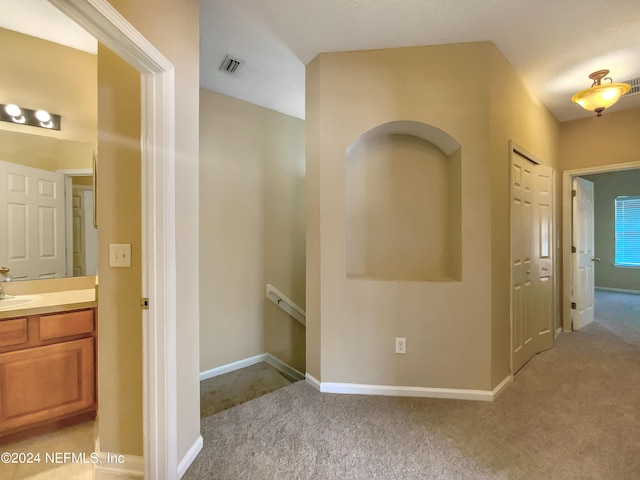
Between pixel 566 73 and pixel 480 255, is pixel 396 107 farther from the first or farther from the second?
pixel 566 73

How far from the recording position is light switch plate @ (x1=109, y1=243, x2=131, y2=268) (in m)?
1.45

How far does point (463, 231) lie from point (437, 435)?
4.56ft

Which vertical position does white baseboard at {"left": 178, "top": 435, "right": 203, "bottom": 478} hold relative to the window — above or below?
below

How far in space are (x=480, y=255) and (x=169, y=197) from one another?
6.93ft

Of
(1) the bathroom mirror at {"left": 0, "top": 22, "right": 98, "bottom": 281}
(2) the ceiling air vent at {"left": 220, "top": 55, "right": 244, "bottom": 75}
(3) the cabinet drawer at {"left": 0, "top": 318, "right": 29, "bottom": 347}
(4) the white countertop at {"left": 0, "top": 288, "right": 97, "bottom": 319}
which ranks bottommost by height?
(3) the cabinet drawer at {"left": 0, "top": 318, "right": 29, "bottom": 347}

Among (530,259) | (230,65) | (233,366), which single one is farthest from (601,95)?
(233,366)

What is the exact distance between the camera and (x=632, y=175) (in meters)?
5.67

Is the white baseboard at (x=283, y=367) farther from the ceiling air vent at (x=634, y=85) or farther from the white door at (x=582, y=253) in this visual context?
the ceiling air vent at (x=634, y=85)

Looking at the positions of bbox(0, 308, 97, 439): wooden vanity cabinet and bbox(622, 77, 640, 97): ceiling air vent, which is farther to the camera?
bbox(622, 77, 640, 97): ceiling air vent

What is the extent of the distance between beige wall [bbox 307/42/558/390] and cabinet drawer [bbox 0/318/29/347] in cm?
184

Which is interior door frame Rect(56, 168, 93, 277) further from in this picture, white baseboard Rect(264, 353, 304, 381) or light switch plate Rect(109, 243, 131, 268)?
white baseboard Rect(264, 353, 304, 381)

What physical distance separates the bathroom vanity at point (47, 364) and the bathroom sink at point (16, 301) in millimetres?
35

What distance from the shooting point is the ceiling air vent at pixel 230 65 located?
2336 millimetres

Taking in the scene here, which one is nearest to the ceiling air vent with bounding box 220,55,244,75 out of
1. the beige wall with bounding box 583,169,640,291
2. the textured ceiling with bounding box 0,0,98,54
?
the textured ceiling with bounding box 0,0,98,54
